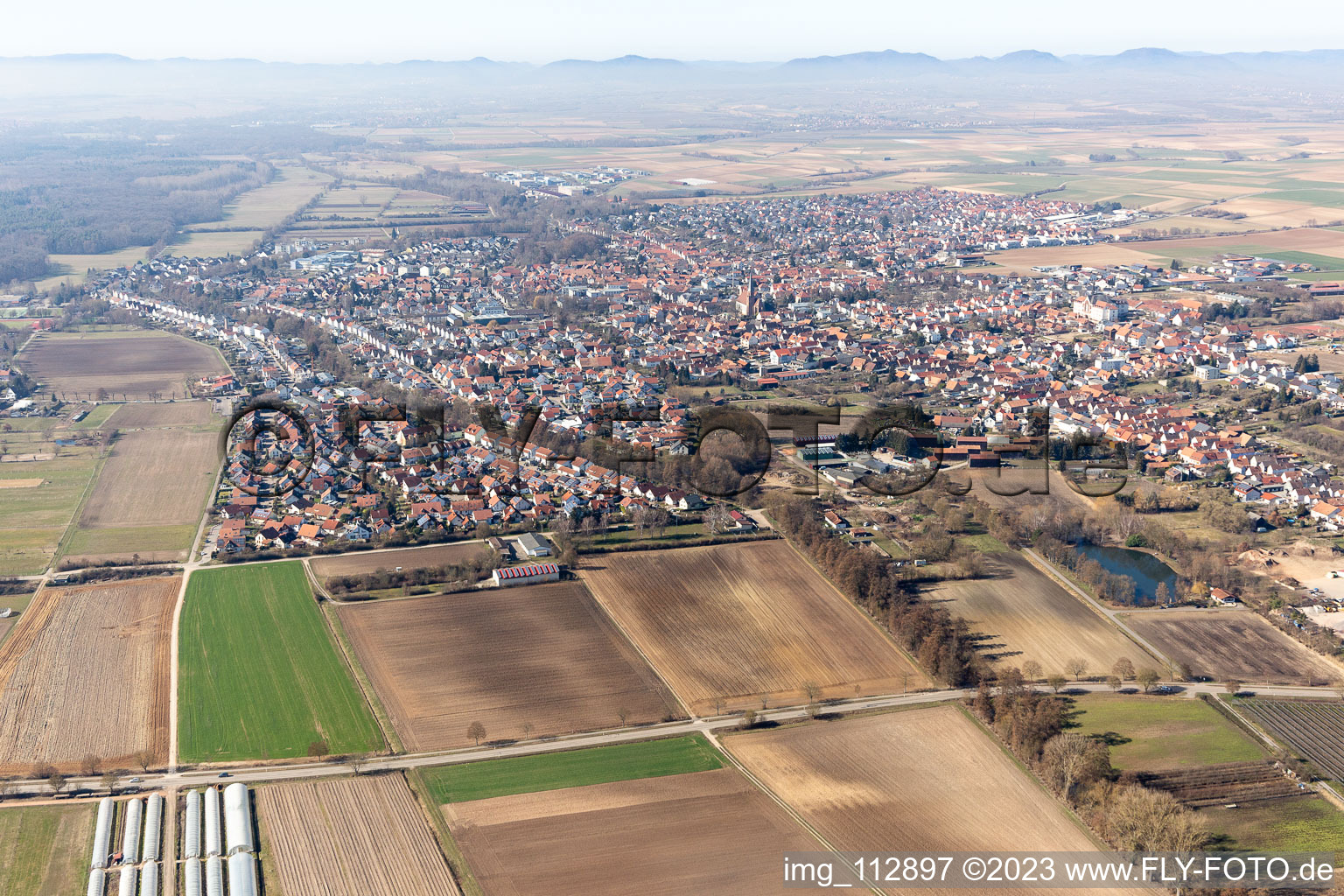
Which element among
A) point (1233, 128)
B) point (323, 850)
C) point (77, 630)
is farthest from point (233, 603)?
point (1233, 128)

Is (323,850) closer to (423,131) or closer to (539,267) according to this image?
(539,267)

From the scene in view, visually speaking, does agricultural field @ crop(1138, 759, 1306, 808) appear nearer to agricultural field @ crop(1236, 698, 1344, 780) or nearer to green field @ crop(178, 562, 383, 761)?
agricultural field @ crop(1236, 698, 1344, 780)

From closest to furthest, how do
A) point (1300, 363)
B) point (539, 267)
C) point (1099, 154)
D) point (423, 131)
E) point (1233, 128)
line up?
point (1300, 363) < point (539, 267) < point (1099, 154) < point (1233, 128) < point (423, 131)

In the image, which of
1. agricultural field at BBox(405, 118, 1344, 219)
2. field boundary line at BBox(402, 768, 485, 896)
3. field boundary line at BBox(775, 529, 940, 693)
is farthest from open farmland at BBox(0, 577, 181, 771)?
agricultural field at BBox(405, 118, 1344, 219)

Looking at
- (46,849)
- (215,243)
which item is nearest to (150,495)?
(46,849)

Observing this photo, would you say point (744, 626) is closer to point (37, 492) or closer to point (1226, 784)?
point (1226, 784)

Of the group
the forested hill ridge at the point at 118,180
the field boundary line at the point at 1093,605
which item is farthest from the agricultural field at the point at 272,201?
the field boundary line at the point at 1093,605
